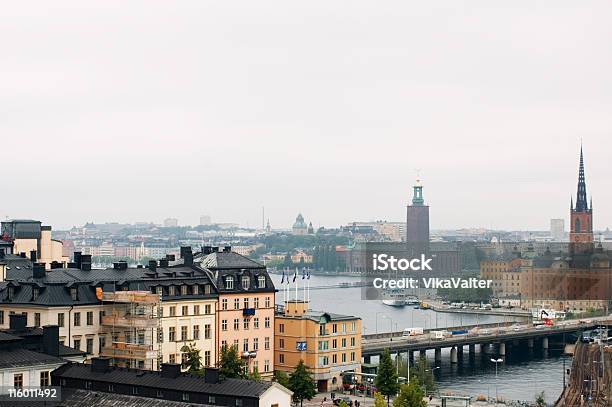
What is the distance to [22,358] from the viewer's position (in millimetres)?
38438

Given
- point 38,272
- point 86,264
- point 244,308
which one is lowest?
point 244,308

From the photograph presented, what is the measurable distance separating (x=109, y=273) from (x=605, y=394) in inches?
1050

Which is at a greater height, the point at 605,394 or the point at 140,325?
the point at 140,325

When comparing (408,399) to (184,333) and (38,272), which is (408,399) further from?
(38,272)

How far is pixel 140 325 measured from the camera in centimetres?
5025

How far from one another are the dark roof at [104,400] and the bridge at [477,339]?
4226 centimetres

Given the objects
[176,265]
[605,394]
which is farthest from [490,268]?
[176,265]

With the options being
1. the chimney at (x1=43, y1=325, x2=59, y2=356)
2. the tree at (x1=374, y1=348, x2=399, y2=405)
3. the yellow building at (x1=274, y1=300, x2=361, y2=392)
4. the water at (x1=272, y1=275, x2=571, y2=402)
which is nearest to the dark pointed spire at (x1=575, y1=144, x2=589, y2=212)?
the water at (x1=272, y1=275, x2=571, y2=402)

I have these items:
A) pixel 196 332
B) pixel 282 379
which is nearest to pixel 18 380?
pixel 282 379

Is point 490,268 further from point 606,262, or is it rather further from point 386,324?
point 386,324

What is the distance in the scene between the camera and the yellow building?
6044 centimetres

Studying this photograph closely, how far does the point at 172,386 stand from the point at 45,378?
4.22 metres

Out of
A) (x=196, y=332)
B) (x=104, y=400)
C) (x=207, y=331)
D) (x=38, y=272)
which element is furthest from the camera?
(x=207, y=331)

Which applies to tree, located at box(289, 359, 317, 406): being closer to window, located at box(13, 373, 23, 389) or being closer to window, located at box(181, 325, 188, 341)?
window, located at box(181, 325, 188, 341)
